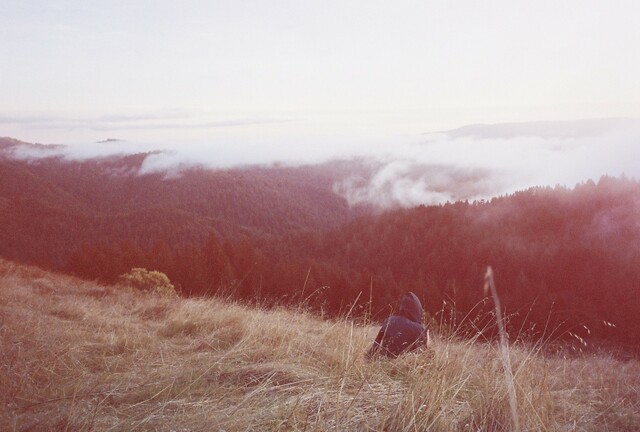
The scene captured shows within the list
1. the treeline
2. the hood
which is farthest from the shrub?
the treeline

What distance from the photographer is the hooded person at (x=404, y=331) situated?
16.8 ft

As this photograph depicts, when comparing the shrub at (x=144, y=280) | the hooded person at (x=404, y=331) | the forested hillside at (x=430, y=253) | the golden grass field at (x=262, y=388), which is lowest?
the forested hillside at (x=430, y=253)

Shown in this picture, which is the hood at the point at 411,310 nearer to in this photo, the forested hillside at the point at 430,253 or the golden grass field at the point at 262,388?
the golden grass field at the point at 262,388

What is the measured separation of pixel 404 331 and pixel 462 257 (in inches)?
3093

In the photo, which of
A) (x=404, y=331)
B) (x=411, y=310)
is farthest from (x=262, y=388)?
(x=411, y=310)

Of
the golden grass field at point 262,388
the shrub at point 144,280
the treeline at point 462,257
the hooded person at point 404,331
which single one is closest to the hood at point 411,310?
the hooded person at point 404,331

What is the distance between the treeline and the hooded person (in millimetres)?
33087

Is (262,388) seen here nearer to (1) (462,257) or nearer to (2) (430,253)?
(1) (462,257)

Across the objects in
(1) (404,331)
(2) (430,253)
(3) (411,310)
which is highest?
→ (3) (411,310)

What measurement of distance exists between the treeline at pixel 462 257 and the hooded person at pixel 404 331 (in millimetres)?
33087

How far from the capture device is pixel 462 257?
265 ft

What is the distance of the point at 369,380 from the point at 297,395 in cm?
60

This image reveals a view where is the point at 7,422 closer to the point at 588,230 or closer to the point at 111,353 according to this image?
the point at 111,353

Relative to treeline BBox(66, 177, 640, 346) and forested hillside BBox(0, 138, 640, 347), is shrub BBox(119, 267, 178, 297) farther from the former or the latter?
treeline BBox(66, 177, 640, 346)
